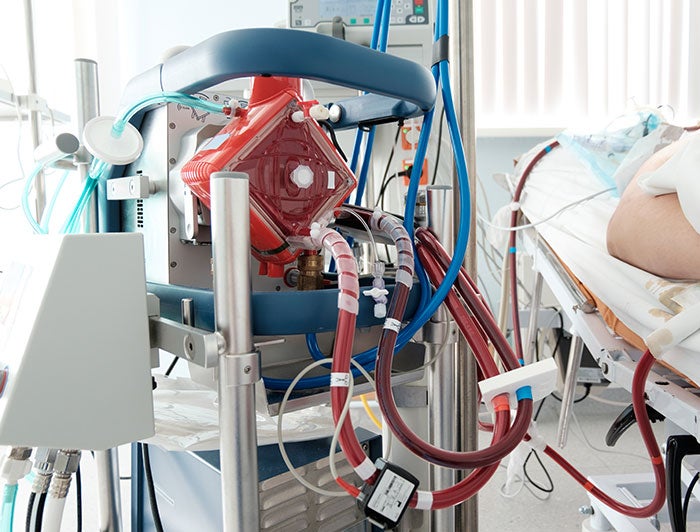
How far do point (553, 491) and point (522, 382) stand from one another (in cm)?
119

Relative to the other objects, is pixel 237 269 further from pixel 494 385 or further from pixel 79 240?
pixel 494 385

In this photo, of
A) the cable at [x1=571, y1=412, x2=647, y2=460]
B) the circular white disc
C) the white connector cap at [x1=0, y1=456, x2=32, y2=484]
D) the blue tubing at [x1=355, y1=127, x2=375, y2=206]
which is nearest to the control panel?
the blue tubing at [x1=355, y1=127, x2=375, y2=206]

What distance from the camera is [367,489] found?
0.59m

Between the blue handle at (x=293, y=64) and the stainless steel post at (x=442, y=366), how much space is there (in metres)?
0.15

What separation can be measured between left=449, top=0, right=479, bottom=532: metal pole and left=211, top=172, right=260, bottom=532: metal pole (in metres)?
0.38

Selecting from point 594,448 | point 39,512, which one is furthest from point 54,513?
point 594,448

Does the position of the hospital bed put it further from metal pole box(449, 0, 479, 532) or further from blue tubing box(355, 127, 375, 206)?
blue tubing box(355, 127, 375, 206)

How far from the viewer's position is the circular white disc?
2.33 feet

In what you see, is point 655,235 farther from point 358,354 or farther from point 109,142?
point 109,142

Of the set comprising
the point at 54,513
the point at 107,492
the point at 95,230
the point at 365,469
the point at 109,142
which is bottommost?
the point at 107,492

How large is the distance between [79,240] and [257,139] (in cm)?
22

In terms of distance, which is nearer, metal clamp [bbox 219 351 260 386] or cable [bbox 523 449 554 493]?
metal clamp [bbox 219 351 260 386]

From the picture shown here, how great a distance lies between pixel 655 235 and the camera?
0.90m

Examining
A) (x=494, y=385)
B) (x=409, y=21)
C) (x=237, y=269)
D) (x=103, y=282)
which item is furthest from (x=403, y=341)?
(x=409, y=21)
